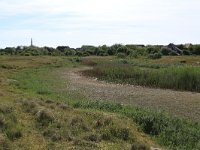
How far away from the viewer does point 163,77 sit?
27.1 m

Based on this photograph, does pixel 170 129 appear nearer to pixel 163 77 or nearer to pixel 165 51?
pixel 163 77

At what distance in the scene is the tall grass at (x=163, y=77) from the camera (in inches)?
991

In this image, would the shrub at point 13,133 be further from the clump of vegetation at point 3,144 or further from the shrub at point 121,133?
the shrub at point 121,133

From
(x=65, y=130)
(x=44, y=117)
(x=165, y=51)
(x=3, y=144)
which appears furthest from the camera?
(x=165, y=51)

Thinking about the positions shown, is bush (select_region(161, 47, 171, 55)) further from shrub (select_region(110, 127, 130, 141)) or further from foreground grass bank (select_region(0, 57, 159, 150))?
shrub (select_region(110, 127, 130, 141))

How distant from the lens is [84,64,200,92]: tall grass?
2516 centimetres

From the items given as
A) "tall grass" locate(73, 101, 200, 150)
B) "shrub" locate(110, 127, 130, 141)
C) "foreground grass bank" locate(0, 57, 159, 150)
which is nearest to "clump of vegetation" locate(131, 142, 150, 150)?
"foreground grass bank" locate(0, 57, 159, 150)

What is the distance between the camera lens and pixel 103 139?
434 inches

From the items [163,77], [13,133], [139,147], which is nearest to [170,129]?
[139,147]

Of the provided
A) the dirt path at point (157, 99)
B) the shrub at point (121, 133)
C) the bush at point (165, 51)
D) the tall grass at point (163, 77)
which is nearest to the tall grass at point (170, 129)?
the shrub at point (121, 133)

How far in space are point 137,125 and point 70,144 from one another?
3.08 metres

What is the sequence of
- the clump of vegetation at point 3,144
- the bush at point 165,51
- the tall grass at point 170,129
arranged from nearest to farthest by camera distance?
the clump of vegetation at point 3,144 < the tall grass at point 170,129 < the bush at point 165,51


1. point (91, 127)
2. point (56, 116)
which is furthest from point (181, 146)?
point (56, 116)

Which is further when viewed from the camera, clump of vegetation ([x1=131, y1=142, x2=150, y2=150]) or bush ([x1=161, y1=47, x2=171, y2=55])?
bush ([x1=161, y1=47, x2=171, y2=55])
